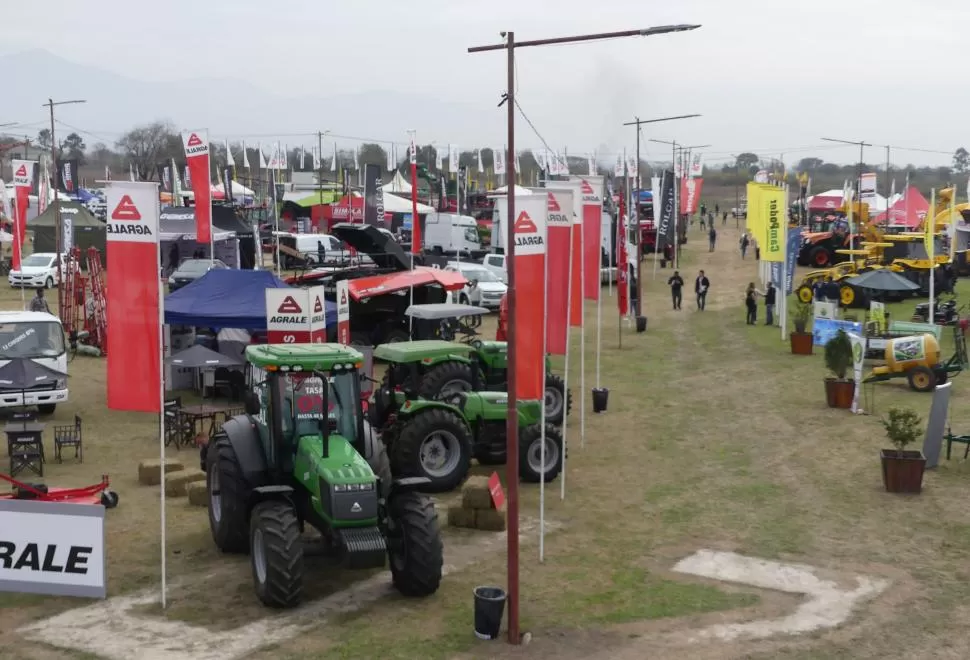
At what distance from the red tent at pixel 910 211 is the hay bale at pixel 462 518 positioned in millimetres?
39848

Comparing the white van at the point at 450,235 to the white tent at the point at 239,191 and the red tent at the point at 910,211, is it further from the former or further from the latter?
the white tent at the point at 239,191

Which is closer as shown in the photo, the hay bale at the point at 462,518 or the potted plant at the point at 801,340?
the hay bale at the point at 462,518

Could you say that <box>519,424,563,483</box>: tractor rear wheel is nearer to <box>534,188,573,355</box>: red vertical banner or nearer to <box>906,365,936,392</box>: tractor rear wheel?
<box>534,188,573,355</box>: red vertical banner

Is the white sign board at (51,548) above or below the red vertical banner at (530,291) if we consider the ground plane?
below

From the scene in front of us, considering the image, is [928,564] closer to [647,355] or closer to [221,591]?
[221,591]

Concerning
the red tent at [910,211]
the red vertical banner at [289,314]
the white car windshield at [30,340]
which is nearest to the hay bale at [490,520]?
the red vertical banner at [289,314]

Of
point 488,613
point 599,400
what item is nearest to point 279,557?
point 488,613

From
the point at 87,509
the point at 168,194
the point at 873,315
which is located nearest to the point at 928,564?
the point at 87,509

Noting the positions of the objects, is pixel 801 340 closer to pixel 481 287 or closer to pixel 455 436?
pixel 481 287

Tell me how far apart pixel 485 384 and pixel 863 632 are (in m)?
8.95

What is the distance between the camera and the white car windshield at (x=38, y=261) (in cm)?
3969

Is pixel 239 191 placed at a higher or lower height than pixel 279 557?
higher

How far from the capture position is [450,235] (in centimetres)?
4603

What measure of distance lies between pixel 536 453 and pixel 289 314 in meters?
5.10
